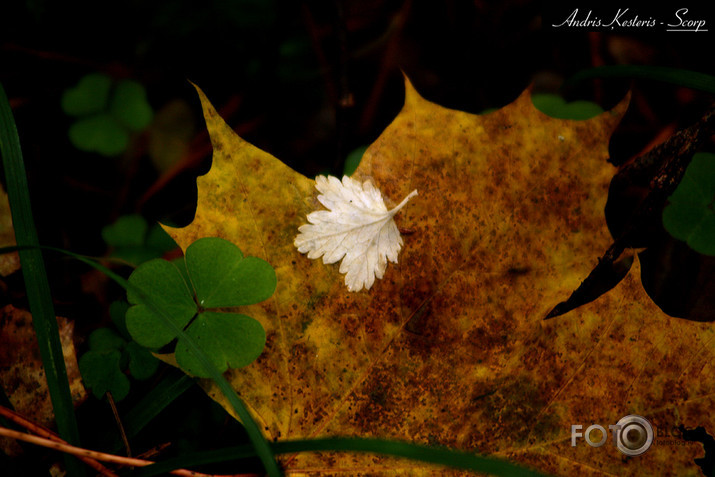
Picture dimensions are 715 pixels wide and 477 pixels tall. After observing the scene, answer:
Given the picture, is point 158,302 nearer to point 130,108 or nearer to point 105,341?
point 105,341

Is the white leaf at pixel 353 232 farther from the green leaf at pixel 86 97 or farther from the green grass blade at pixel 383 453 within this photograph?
the green leaf at pixel 86 97

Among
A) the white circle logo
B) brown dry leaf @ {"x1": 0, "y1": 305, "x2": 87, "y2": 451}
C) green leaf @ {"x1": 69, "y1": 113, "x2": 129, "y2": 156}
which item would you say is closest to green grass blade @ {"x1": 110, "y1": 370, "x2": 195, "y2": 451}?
brown dry leaf @ {"x1": 0, "y1": 305, "x2": 87, "y2": 451}

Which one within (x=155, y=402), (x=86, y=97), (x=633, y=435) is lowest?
(x=633, y=435)

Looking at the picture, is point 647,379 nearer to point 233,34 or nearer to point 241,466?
point 241,466

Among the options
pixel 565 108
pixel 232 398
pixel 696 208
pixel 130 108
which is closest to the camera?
pixel 232 398

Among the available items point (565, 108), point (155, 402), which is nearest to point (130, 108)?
point (155, 402)

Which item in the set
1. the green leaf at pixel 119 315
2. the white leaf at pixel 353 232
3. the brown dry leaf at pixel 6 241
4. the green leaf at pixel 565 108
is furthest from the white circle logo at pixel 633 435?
the brown dry leaf at pixel 6 241

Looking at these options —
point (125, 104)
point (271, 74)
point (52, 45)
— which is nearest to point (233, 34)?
point (271, 74)
